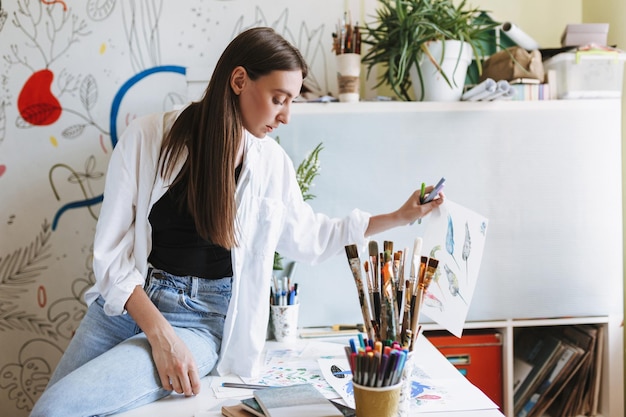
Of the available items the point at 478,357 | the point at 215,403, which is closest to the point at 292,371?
the point at 215,403

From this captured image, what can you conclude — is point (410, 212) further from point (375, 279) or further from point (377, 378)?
point (377, 378)

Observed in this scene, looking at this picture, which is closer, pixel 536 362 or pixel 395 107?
pixel 395 107

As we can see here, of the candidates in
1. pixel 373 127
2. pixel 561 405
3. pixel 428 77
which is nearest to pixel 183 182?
pixel 373 127

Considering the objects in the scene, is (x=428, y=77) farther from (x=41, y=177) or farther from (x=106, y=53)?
(x=41, y=177)

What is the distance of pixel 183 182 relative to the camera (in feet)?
4.91

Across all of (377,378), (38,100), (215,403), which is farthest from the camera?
(38,100)

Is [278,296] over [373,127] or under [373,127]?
under

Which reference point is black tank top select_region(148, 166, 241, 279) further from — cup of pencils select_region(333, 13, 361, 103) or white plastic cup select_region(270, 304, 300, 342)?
cup of pencils select_region(333, 13, 361, 103)

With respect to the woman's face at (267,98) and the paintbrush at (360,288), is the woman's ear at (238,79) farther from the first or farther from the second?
the paintbrush at (360,288)

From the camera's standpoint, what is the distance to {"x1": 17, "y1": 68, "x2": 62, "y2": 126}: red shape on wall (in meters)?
2.13

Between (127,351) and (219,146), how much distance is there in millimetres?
495

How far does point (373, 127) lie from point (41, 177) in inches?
44.5

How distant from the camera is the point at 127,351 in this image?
1308 mm

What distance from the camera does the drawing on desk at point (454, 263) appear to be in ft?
4.48
